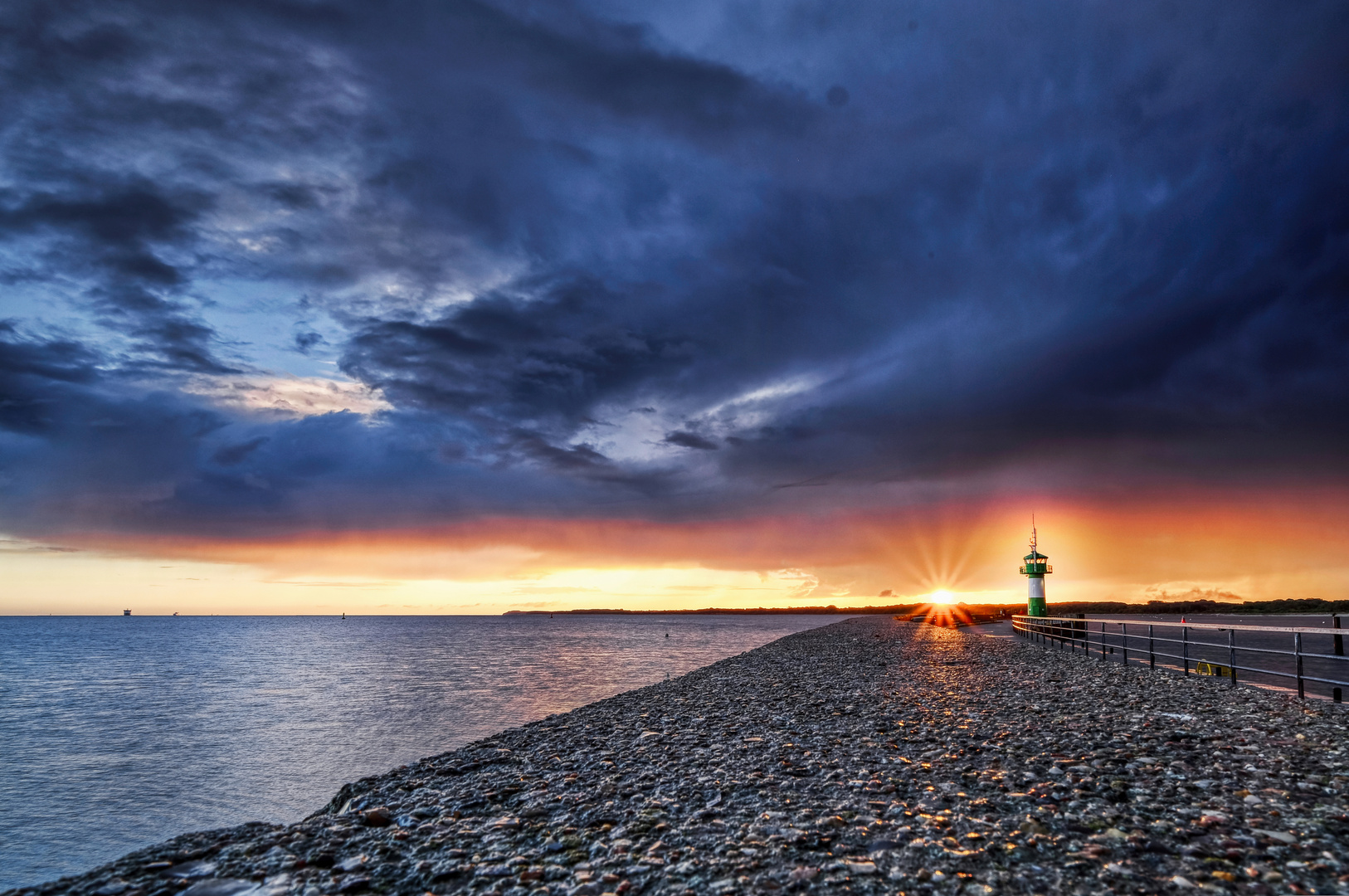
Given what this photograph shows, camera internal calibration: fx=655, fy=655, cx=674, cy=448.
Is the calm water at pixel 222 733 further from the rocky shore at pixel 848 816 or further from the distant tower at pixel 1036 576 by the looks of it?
the distant tower at pixel 1036 576

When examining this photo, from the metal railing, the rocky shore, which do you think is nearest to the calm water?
the rocky shore

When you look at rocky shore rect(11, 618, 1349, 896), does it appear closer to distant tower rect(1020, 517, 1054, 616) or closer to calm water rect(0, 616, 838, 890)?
calm water rect(0, 616, 838, 890)

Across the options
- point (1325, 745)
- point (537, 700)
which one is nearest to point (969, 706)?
point (1325, 745)

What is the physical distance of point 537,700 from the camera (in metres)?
28.2

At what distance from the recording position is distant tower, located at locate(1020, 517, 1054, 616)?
5112 cm

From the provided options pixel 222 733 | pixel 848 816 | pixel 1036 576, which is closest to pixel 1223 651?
pixel 1036 576

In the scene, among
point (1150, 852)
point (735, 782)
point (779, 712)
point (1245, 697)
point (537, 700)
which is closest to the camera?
point (1150, 852)

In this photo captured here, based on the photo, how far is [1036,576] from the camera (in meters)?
51.3

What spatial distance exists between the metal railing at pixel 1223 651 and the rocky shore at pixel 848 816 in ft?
4.61

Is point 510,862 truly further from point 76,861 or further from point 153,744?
→ point 153,744

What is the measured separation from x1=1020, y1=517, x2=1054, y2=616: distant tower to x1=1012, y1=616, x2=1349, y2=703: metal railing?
2755 mm

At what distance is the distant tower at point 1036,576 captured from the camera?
51125 millimetres

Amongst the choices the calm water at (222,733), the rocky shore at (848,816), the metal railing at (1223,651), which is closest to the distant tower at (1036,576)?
the metal railing at (1223,651)

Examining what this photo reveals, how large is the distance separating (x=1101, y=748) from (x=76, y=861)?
17893 millimetres
